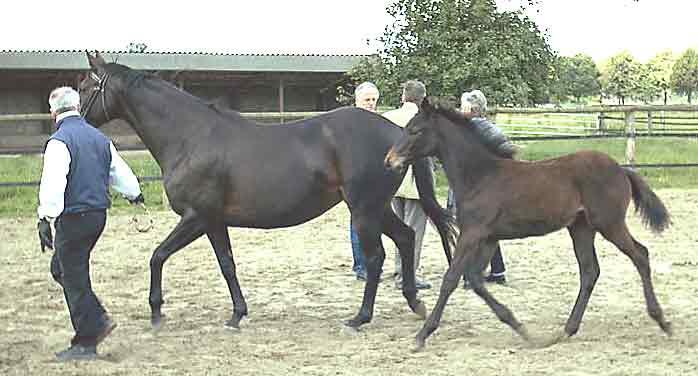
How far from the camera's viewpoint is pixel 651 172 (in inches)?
589

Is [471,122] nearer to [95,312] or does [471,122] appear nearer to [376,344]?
[376,344]

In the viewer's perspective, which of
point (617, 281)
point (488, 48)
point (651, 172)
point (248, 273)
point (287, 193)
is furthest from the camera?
point (488, 48)

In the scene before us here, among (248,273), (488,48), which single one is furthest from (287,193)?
(488,48)

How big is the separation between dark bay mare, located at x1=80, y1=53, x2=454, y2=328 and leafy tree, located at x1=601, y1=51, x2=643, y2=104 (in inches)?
2368

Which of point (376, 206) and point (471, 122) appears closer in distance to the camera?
point (471, 122)

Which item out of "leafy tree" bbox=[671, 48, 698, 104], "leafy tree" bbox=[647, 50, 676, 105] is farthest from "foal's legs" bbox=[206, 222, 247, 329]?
"leafy tree" bbox=[647, 50, 676, 105]

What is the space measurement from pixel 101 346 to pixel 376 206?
2001mm

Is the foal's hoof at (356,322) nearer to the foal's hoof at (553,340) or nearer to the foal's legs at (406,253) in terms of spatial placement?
the foal's legs at (406,253)

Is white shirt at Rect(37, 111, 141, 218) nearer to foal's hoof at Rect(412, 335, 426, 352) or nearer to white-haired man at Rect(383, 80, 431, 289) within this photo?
foal's hoof at Rect(412, 335, 426, 352)

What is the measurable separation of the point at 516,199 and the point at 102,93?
2949 mm

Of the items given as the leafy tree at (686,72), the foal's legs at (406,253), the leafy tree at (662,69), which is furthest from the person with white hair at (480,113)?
the leafy tree at (662,69)

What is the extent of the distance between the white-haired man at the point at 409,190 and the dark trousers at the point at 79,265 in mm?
2453

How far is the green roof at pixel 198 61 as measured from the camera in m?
22.2

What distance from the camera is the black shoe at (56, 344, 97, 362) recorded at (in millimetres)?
5234
